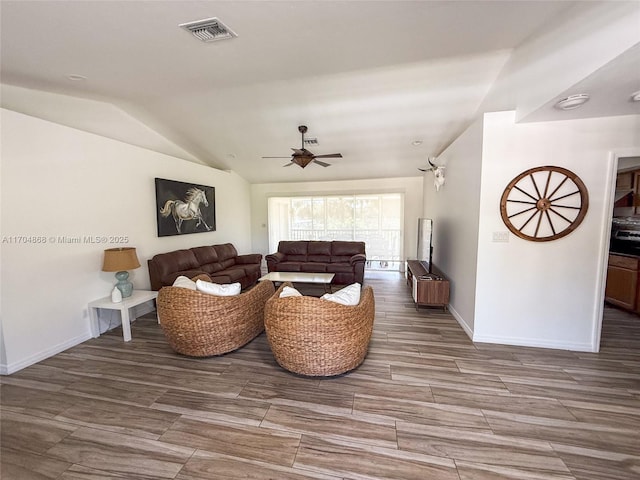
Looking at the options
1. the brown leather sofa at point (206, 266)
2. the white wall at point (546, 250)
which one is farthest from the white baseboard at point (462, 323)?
the brown leather sofa at point (206, 266)

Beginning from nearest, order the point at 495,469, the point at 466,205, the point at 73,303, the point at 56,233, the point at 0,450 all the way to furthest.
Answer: the point at 495,469
the point at 0,450
the point at 56,233
the point at 73,303
the point at 466,205

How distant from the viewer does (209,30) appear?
2145 millimetres

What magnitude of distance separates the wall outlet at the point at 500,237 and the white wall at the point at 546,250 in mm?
37

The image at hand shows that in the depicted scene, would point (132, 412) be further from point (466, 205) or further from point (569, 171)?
point (569, 171)

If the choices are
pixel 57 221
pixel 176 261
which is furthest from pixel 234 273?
pixel 57 221

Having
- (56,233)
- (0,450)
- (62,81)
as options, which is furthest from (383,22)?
(0,450)

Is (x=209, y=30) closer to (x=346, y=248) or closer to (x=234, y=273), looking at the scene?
(x=234, y=273)

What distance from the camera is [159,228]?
4.48m

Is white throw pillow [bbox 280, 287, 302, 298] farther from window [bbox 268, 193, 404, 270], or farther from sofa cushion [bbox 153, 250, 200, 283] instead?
window [bbox 268, 193, 404, 270]

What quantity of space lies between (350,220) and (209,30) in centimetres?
555

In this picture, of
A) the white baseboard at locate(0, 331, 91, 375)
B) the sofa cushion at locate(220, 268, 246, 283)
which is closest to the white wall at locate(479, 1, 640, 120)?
the sofa cushion at locate(220, 268, 246, 283)

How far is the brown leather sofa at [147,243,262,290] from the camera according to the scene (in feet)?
13.5

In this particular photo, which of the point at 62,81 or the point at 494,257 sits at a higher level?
the point at 62,81

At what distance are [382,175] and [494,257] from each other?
13.8 feet
